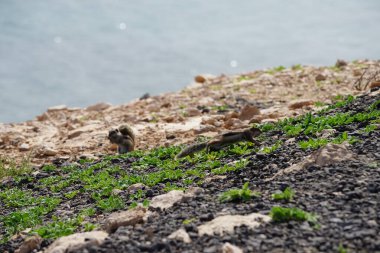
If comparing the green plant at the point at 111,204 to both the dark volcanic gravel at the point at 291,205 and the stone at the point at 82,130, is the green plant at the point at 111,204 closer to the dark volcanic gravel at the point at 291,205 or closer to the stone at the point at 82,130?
the dark volcanic gravel at the point at 291,205

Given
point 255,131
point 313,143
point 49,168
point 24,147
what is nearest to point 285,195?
point 313,143

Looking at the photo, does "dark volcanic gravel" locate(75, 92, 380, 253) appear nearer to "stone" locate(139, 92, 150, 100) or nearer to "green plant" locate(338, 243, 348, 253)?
"green plant" locate(338, 243, 348, 253)

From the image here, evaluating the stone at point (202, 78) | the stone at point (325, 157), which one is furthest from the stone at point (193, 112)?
the stone at point (325, 157)

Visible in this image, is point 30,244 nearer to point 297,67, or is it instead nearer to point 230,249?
point 230,249

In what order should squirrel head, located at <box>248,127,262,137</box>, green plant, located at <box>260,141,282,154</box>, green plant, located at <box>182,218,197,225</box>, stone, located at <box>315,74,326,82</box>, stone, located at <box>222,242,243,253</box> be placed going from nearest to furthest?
stone, located at <box>222,242,243,253</box> < green plant, located at <box>182,218,197,225</box> < green plant, located at <box>260,141,282,154</box> < squirrel head, located at <box>248,127,262,137</box> < stone, located at <box>315,74,326,82</box>

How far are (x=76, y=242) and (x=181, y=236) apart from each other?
166 cm

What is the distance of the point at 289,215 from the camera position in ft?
32.7

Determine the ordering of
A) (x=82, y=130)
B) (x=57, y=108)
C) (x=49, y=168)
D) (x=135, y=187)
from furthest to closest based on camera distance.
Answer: (x=57, y=108) → (x=82, y=130) → (x=49, y=168) → (x=135, y=187)

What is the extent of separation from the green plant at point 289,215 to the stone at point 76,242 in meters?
2.54

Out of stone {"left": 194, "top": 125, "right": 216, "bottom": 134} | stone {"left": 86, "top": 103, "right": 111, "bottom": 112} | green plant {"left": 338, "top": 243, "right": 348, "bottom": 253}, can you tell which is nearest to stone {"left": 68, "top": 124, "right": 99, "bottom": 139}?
stone {"left": 194, "top": 125, "right": 216, "bottom": 134}

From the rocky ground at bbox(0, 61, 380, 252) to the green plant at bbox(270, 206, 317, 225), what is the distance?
45 mm

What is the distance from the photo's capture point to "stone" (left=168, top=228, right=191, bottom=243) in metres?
9.70

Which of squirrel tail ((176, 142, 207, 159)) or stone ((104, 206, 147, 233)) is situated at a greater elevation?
squirrel tail ((176, 142, 207, 159))

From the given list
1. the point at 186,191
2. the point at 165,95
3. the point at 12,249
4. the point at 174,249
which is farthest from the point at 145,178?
the point at 165,95
